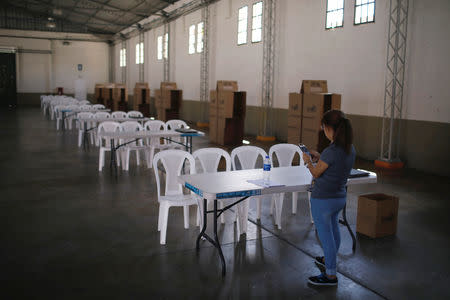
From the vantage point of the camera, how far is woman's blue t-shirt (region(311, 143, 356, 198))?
3141 mm

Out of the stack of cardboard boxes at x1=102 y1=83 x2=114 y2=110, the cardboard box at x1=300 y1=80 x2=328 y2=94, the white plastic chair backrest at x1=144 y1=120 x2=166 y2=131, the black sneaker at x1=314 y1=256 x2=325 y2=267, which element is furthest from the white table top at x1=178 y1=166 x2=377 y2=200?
the stack of cardboard boxes at x1=102 y1=83 x2=114 y2=110

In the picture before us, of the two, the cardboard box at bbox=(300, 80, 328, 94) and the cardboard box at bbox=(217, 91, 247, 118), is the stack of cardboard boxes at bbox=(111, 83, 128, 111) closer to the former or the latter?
the cardboard box at bbox=(217, 91, 247, 118)

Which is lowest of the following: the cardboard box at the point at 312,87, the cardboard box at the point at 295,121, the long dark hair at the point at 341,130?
the cardboard box at the point at 295,121

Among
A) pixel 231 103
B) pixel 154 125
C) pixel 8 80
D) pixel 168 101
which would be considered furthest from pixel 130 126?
pixel 8 80

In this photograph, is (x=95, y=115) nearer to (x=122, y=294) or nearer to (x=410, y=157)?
(x=410, y=157)

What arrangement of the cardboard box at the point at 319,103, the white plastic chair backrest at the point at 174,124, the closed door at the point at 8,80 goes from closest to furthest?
the cardboard box at the point at 319,103 → the white plastic chair backrest at the point at 174,124 → the closed door at the point at 8,80

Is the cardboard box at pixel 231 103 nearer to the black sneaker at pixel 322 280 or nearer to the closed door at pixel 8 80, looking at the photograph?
the black sneaker at pixel 322 280

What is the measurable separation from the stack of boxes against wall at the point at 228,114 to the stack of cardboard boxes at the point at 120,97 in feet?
35.4

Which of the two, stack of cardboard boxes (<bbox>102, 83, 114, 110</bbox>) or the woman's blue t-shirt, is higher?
stack of cardboard boxes (<bbox>102, 83, 114, 110</bbox>)

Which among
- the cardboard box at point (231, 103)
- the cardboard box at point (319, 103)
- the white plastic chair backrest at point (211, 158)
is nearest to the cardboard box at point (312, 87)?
the cardboard box at point (319, 103)

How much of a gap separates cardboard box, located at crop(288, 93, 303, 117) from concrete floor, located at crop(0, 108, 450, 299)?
3127 millimetres

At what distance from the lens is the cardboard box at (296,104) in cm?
920

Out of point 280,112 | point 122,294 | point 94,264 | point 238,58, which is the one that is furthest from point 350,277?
point 238,58

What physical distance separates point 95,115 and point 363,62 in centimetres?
665
